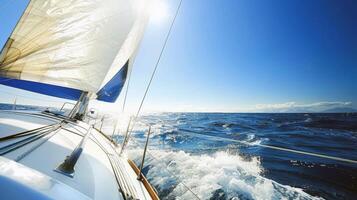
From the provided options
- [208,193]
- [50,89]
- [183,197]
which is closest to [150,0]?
[50,89]

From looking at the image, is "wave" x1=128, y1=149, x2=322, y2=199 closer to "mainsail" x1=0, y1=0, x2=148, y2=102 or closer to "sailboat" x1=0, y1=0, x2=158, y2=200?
"sailboat" x1=0, y1=0, x2=158, y2=200

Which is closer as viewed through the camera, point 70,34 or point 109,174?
point 109,174

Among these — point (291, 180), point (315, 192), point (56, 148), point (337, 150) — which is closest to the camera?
point (56, 148)

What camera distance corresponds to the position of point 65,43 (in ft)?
A: 7.14

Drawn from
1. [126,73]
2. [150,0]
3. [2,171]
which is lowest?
[2,171]

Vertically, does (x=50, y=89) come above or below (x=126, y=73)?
below

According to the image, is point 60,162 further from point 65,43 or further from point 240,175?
point 240,175

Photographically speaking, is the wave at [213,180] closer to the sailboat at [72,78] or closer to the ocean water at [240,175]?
the ocean water at [240,175]

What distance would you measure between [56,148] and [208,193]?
3.14m

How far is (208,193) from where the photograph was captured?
3504mm

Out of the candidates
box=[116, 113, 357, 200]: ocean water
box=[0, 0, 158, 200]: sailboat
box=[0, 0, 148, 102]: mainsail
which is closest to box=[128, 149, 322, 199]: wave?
box=[116, 113, 357, 200]: ocean water

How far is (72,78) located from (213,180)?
363 centimetres

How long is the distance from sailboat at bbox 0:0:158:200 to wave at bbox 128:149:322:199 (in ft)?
4.56

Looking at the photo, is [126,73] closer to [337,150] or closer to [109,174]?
[109,174]
